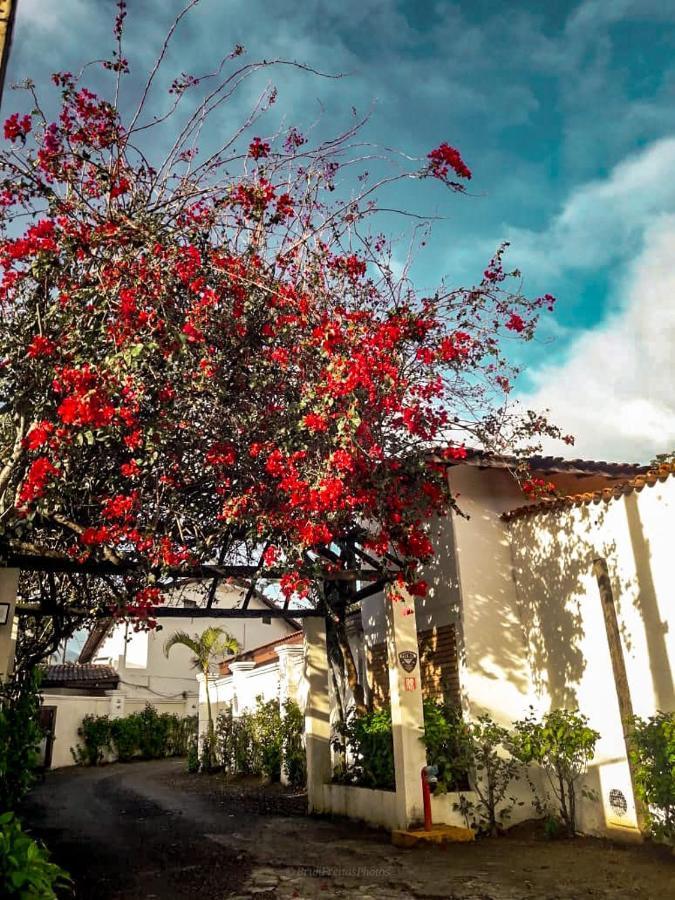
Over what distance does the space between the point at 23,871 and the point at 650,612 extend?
7066 mm

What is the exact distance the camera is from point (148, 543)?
329 inches

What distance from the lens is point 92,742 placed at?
28.3 m

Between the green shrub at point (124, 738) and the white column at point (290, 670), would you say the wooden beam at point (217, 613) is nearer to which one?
the white column at point (290, 670)

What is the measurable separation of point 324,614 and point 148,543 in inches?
190

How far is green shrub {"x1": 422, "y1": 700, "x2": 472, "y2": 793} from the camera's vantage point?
9.27 m

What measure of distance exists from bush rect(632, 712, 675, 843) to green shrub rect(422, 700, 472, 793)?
238 cm

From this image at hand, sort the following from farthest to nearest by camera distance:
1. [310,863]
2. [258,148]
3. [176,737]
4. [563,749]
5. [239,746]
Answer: [176,737] < [239,746] < [563,749] < [310,863] < [258,148]

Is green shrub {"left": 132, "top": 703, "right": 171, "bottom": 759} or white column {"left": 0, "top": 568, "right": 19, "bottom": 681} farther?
green shrub {"left": 132, "top": 703, "right": 171, "bottom": 759}

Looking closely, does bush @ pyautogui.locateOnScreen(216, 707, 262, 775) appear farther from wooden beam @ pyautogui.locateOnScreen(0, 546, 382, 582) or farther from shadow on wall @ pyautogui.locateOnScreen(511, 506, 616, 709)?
shadow on wall @ pyautogui.locateOnScreen(511, 506, 616, 709)

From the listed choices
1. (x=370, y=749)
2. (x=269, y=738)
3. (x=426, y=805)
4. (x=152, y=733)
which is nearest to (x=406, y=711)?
(x=426, y=805)

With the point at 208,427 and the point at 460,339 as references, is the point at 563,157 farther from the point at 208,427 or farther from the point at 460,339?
the point at 208,427

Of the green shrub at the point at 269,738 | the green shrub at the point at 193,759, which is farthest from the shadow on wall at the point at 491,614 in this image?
→ the green shrub at the point at 193,759

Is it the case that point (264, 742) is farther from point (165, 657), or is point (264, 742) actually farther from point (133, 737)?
point (165, 657)

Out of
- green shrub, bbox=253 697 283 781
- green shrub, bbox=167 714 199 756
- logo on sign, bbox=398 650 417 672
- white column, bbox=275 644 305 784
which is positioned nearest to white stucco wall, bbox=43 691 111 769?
green shrub, bbox=167 714 199 756
